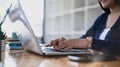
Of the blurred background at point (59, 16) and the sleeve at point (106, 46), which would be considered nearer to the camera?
the sleeve at point (106, 46)

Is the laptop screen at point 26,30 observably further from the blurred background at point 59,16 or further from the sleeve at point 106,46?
the blurred background at point 59,16

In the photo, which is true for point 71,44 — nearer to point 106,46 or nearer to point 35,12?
point 106,46

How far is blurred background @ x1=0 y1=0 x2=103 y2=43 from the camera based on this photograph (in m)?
2.48

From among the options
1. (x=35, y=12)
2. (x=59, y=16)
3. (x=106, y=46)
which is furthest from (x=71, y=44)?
(x=35, y=12)

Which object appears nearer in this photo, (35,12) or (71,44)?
(71,44)

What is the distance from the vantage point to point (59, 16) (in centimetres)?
343

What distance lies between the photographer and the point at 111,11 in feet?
6.08

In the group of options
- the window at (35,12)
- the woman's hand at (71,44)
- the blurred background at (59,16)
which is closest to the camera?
the woman's hand at (71,44)

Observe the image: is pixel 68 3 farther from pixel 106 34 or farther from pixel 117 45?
pixel 117 45

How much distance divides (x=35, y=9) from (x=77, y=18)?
132cm

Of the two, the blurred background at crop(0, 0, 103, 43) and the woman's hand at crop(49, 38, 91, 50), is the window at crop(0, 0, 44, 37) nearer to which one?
the blurred background at crop(0, 0, 103, 43)

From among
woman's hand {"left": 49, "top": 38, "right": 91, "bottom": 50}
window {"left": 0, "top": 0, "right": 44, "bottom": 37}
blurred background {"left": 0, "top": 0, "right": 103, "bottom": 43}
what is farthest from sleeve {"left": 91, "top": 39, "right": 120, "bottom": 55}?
window {"left": 0, "top": 0, "right": 44, "bottom": 37}

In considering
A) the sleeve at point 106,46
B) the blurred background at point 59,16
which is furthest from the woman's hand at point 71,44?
the blurred background at point 59,16

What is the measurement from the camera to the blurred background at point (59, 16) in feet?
8.13
